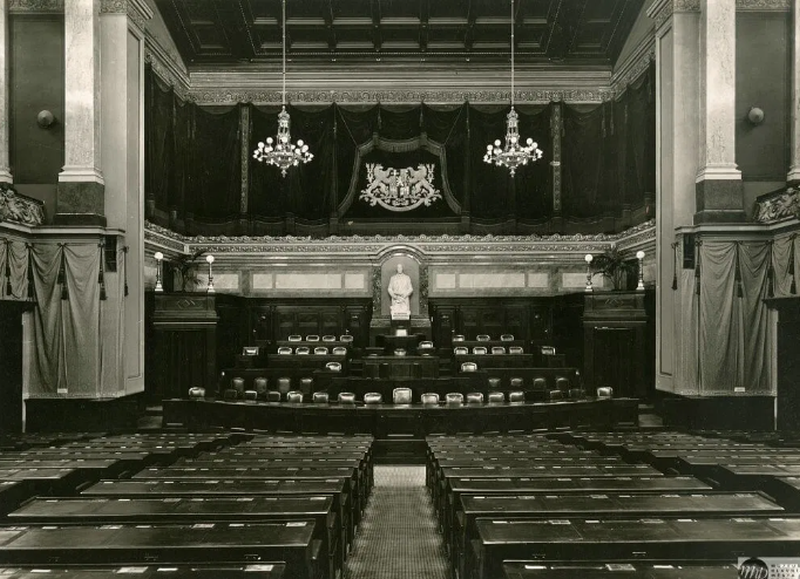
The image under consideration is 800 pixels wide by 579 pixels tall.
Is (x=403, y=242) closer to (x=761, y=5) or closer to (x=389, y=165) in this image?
(x=389, y=165)

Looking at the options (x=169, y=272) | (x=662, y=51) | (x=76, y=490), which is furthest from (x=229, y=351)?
(x=662, y=51)

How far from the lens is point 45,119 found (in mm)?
11633

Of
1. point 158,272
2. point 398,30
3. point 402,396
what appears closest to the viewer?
point 402,396

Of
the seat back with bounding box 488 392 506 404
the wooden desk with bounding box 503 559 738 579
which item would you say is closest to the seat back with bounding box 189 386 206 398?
the seat back with bounding box 488 392 506 404

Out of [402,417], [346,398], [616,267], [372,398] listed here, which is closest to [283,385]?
[346,398]

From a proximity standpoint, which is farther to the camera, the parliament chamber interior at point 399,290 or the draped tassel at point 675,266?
the draped tassel at point 675,266

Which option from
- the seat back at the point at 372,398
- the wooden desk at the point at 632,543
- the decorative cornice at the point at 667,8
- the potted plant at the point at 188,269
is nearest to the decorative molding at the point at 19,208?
the potted plant at the point at 188,269

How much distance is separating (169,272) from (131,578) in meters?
14.0

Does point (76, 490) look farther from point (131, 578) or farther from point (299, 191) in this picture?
point (299, 191)

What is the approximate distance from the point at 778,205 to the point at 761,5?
12.2 feet

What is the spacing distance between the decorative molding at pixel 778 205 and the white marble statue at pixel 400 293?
332 inches

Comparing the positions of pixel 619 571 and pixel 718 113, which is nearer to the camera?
pixel 619 571

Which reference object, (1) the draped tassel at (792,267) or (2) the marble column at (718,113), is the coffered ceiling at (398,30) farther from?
(1) the draped tassel at (792,267)

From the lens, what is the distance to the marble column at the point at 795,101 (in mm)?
11325
